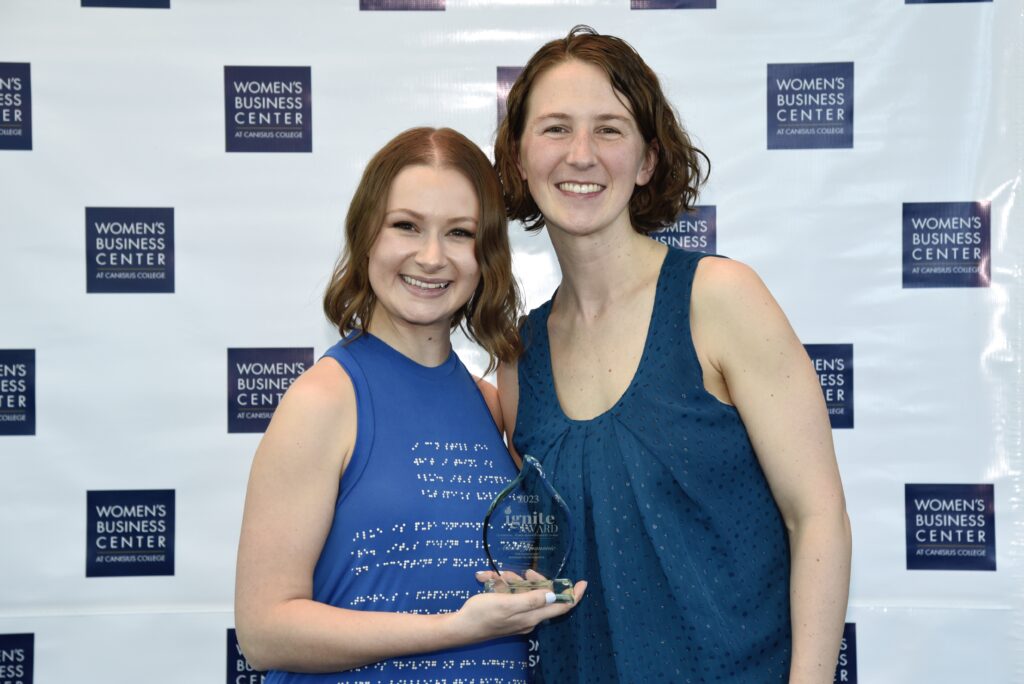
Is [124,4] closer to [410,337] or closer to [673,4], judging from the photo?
[673,4]

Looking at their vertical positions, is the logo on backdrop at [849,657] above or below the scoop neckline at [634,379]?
below

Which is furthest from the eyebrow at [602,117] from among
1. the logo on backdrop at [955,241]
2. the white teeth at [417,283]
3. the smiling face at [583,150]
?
the logo on backdrop at [955,241]

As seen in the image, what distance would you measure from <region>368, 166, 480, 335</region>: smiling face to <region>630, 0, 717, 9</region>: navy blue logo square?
1345 millimetres

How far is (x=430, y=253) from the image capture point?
156cm

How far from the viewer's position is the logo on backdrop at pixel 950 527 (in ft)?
8.57

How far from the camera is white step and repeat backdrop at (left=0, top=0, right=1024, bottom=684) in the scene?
2.63 meters

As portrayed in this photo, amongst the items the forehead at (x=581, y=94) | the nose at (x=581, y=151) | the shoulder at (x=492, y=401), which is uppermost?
the forehead at (x=581, y=94)

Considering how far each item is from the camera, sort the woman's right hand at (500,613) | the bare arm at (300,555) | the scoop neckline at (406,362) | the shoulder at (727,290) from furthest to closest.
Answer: the scoop neckline at (406,362) < the shoulder at (727,290) < the bare arm at (300,555) < the woman's right hand at (500,613)

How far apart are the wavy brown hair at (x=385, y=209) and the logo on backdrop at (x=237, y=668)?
1379 millimetres

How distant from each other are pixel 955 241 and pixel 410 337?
5.66 feet

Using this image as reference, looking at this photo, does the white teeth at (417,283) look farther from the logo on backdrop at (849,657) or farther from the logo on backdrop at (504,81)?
the logo on backdrop at (849,657)

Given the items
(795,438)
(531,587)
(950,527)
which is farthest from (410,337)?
(950,527)

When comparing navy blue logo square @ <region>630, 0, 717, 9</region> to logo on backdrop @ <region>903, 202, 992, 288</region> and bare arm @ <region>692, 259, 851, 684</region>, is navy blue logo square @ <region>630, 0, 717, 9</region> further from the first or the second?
bare arm @ <region>692, 259, 851, 684</region>

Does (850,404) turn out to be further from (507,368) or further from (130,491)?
(130,491)
